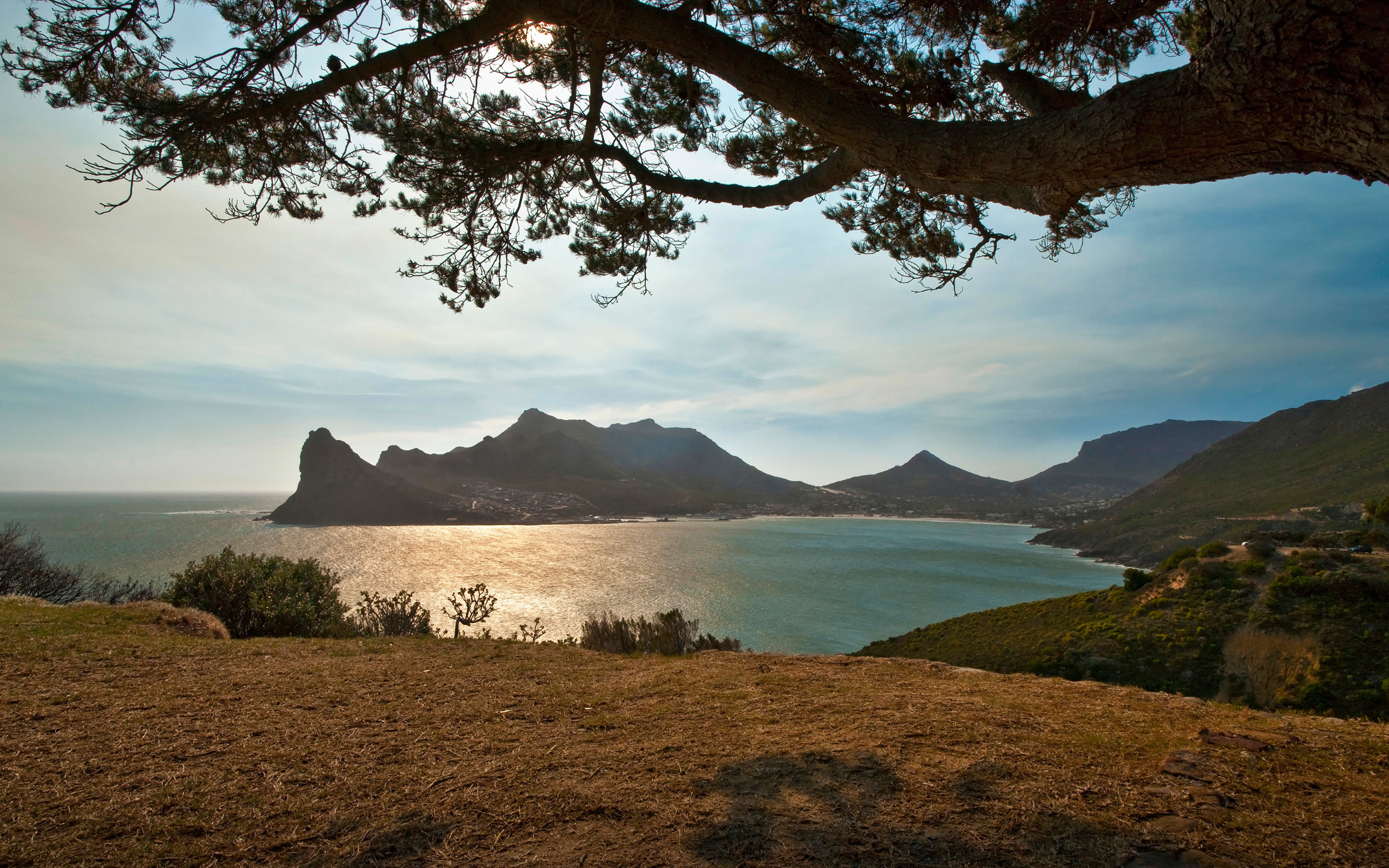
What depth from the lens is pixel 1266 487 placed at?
6228 cm

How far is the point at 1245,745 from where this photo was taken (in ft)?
9.18

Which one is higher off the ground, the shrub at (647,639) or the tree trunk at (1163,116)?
the tree trunk at (1163,116)

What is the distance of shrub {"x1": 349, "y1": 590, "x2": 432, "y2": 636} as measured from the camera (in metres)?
8.84

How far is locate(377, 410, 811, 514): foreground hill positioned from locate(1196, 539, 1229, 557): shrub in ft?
334

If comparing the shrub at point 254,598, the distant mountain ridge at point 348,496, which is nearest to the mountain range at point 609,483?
the distant mountain ridge at point 348,496

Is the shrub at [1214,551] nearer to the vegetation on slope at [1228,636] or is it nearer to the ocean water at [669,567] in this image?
the vegetation on slope at [1228,636]

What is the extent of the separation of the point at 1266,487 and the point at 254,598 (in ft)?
283

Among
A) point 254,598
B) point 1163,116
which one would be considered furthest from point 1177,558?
point 254,598

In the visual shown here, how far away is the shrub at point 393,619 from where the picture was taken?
884 centimetres

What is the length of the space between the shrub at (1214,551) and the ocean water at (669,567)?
43.6ft

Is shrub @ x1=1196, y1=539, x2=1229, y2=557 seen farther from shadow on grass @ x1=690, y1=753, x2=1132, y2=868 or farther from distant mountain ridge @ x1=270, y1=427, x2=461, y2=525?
distant mountain ridge @ x1=270, y1=427, x2=461, y2=525

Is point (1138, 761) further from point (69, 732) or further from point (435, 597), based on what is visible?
point (435, 597)

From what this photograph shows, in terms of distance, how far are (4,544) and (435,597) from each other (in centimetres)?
1897

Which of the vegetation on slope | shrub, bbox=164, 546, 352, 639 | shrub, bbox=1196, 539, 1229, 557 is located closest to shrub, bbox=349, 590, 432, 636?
shrub, bbox=164, 546, 352, 639
